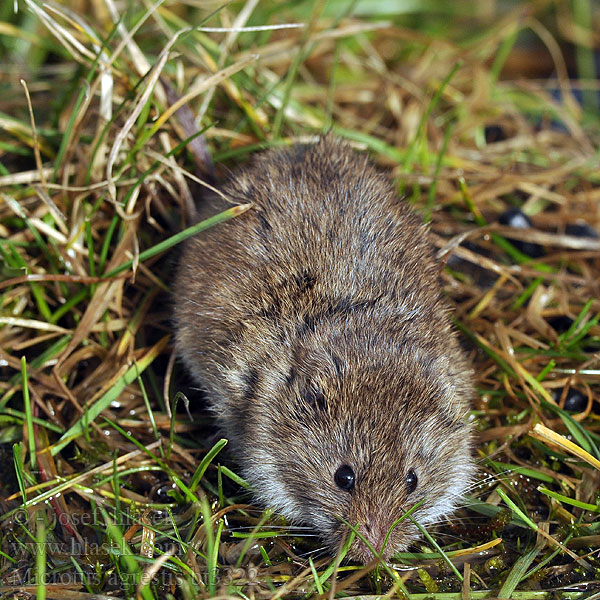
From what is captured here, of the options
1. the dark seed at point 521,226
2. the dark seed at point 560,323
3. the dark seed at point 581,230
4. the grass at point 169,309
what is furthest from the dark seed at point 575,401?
the dark seed at point 581,230

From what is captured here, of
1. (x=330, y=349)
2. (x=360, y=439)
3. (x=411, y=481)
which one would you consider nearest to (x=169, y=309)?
(x=330, y=349)

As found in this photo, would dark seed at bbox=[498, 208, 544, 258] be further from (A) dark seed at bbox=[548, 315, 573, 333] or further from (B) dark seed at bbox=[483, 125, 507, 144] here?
→ (B) dark seed at bbox=[483, 125, 507, 144]

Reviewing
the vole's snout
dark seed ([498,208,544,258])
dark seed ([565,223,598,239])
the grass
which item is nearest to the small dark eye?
the vole's snout

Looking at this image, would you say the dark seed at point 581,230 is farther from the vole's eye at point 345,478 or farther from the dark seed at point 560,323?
the vole's eye at point 345,478

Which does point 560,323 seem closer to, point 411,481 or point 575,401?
point 575,401

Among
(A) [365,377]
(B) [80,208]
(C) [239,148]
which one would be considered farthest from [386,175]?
(B) [80,208]
